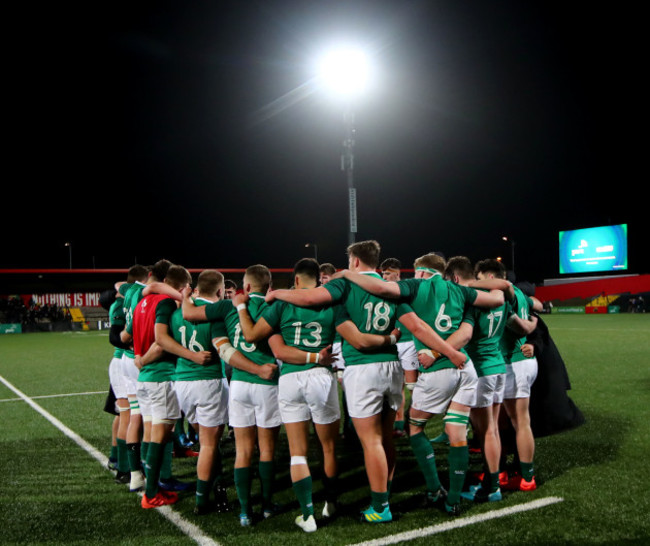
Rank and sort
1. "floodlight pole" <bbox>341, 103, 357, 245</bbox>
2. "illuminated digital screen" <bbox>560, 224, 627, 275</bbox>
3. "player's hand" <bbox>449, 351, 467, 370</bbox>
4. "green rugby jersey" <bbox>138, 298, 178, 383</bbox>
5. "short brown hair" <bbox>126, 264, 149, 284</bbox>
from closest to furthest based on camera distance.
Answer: "player's hand" <bbox>449, 351, 467, 370</bbox> → "green rugby jersey" <bbox>138, 298, 178, 383</bbox> → "short brown hair" <bbox>126, 264, 149, 284</bbox> → "floodlight pole" <bbox>341, 103, 357, 245</bbox> → "illuminated digital screen" <bbox>560, 224, 627, 275</bbox>

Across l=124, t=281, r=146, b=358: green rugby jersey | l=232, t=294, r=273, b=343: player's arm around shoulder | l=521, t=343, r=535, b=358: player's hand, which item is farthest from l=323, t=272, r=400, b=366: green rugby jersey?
l=124, t=281, r=146, b=358: green rugby jersey

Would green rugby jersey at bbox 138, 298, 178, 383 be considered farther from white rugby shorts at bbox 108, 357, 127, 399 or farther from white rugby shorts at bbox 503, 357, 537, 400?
white rugby shorts at bbox 503, 357, 537, 400

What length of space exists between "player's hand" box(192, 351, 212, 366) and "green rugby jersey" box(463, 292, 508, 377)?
2.26m

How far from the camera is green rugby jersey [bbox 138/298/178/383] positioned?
4.63m

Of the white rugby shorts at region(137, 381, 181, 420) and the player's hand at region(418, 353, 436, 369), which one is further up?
the player's hand at region(418, 353, 436, 369)

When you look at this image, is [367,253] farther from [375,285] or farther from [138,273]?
[138,273]

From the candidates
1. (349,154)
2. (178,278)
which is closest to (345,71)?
(349,154)

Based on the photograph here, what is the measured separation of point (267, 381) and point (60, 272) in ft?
135

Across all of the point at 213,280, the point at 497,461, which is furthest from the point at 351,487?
the point at 213,280

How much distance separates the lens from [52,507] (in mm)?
4750

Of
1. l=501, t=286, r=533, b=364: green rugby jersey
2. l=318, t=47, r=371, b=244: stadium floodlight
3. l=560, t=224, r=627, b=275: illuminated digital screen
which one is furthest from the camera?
l=560, t=224, r=627, b=275: illuminated digital screen

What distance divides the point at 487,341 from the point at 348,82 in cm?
819

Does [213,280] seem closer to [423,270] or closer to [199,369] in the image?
[199,369]

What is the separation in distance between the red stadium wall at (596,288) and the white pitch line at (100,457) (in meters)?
46.8
